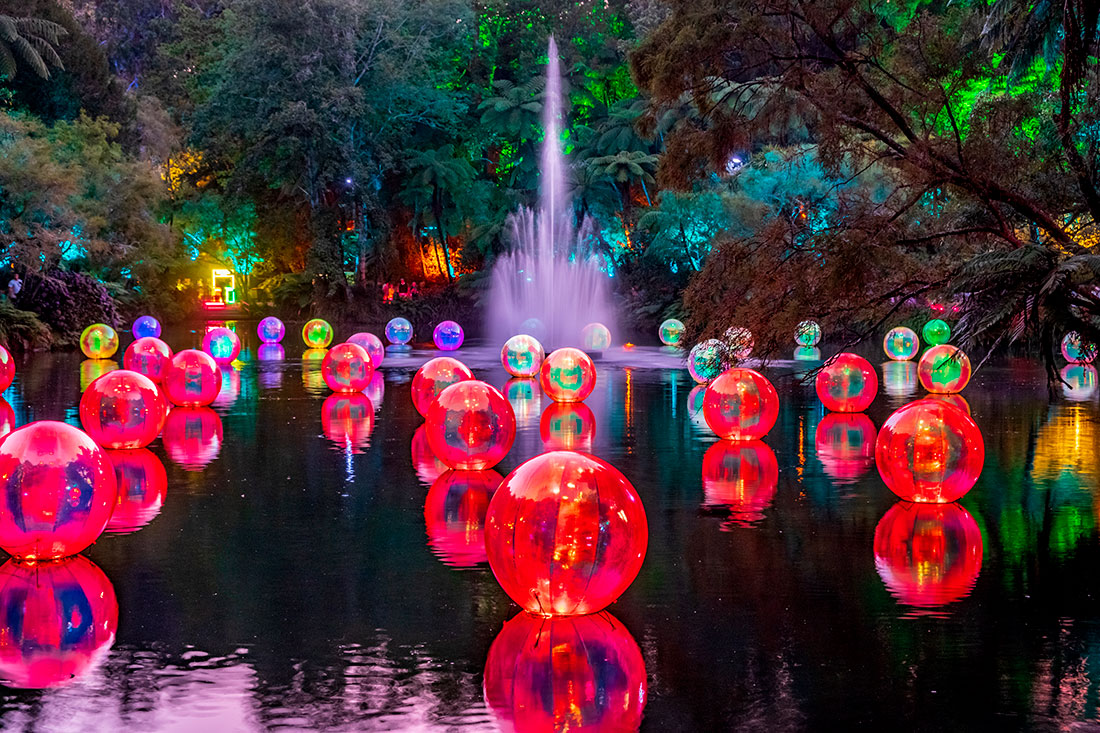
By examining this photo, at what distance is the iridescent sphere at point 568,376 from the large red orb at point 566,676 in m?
11.2

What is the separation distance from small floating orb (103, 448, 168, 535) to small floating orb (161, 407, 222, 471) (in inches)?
11.7

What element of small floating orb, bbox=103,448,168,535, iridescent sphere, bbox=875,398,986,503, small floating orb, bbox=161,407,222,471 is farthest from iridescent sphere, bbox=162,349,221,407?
iridescent sphere, bbox=875,398,986,503

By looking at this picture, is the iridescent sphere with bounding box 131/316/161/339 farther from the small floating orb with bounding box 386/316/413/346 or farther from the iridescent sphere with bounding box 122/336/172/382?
the iridescent sphere with bounding box 122/336/172/382

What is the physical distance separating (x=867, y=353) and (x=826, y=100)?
61.6 ft

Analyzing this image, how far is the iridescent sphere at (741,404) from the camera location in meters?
13.9

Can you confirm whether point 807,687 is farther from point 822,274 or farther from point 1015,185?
point 1015,185

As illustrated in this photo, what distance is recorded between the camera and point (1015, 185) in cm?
1302

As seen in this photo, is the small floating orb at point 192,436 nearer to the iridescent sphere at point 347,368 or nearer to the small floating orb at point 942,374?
the iridescent sphere at point 347,368

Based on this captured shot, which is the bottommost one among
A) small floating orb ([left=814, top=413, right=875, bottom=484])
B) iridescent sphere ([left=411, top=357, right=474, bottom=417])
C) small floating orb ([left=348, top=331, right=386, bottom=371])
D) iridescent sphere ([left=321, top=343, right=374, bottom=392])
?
small floating orb ([left=814, top=413, right=875, bottom=484])

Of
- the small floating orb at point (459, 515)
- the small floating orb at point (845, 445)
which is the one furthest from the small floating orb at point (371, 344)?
the small floating orb at point (459, 515)

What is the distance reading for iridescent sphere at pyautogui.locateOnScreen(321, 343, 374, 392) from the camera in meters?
19.8

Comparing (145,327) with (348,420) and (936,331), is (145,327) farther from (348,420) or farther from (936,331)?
(936,331)

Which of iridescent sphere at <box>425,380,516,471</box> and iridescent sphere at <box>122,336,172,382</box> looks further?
iridescent sphere at <box>122,336,172,382</box>

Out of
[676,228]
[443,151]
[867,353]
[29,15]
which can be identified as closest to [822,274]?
[867,353]
